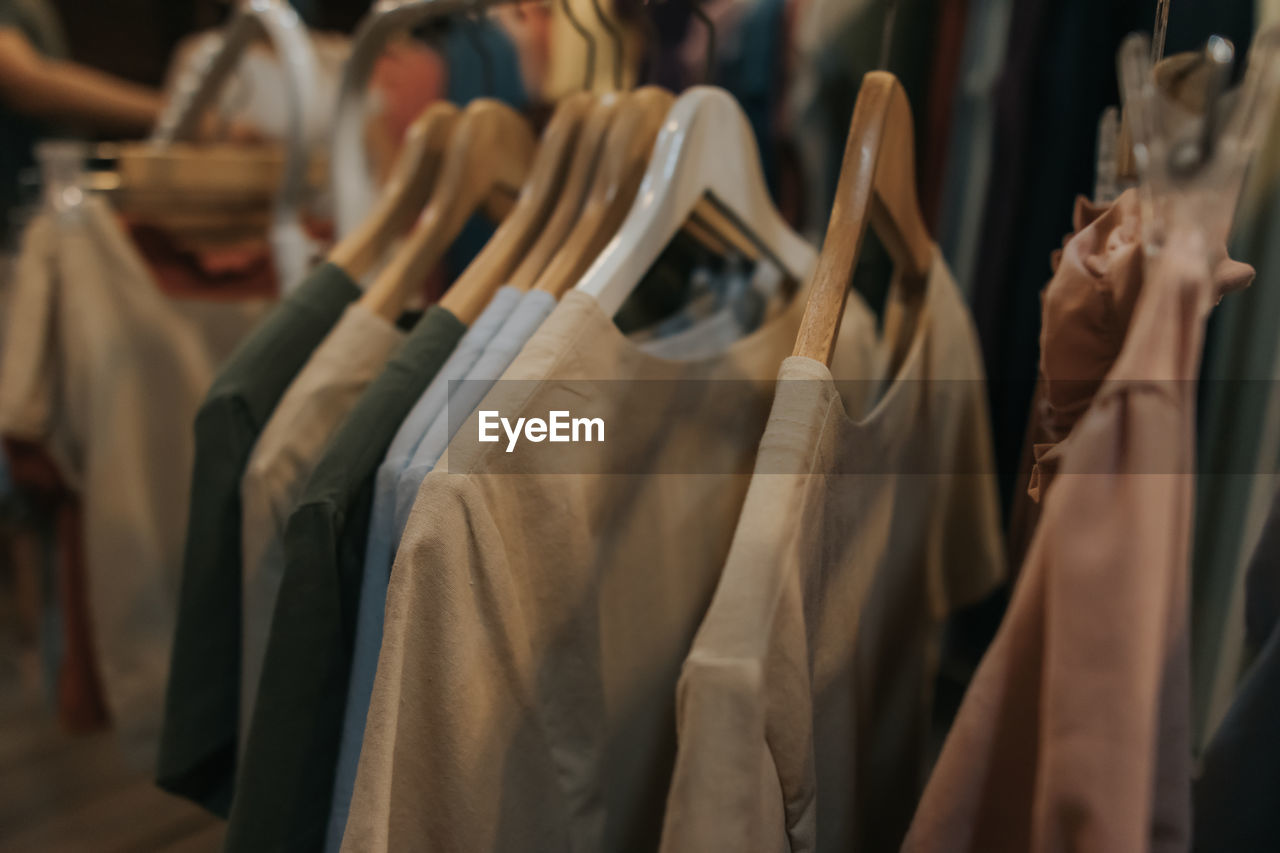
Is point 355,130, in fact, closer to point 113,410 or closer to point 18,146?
point 113,410

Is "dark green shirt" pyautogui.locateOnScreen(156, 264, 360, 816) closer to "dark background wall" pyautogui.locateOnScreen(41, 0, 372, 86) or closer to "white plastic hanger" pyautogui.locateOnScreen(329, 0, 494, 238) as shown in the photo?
"white plastic hanger" pyautogui.locateOnScreen(329, 0, 494, 238)

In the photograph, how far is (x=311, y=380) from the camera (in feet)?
1.75

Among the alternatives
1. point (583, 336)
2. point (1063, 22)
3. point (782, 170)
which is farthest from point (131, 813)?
point (1063, 22)

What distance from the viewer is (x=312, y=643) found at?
445 mm

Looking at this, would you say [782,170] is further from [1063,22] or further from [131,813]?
[131,813]

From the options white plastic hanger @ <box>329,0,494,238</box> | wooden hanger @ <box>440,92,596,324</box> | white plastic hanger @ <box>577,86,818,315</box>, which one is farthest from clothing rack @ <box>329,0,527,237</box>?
white plastic hanger @ <box>577,86,818,315</box>

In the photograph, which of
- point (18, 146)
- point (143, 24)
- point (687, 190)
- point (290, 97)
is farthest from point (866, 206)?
point (143, 24)

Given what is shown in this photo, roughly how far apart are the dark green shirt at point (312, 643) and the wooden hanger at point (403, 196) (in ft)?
0.62

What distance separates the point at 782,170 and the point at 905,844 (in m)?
0.81

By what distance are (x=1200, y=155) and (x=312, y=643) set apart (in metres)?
0.50

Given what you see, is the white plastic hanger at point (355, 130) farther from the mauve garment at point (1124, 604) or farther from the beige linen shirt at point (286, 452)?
the mauve garment at point (1124, 604)

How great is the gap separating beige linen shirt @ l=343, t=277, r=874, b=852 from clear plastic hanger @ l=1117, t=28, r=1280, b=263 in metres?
0.28

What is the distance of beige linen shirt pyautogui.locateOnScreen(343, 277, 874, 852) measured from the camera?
0.39m

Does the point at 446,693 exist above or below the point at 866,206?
below
